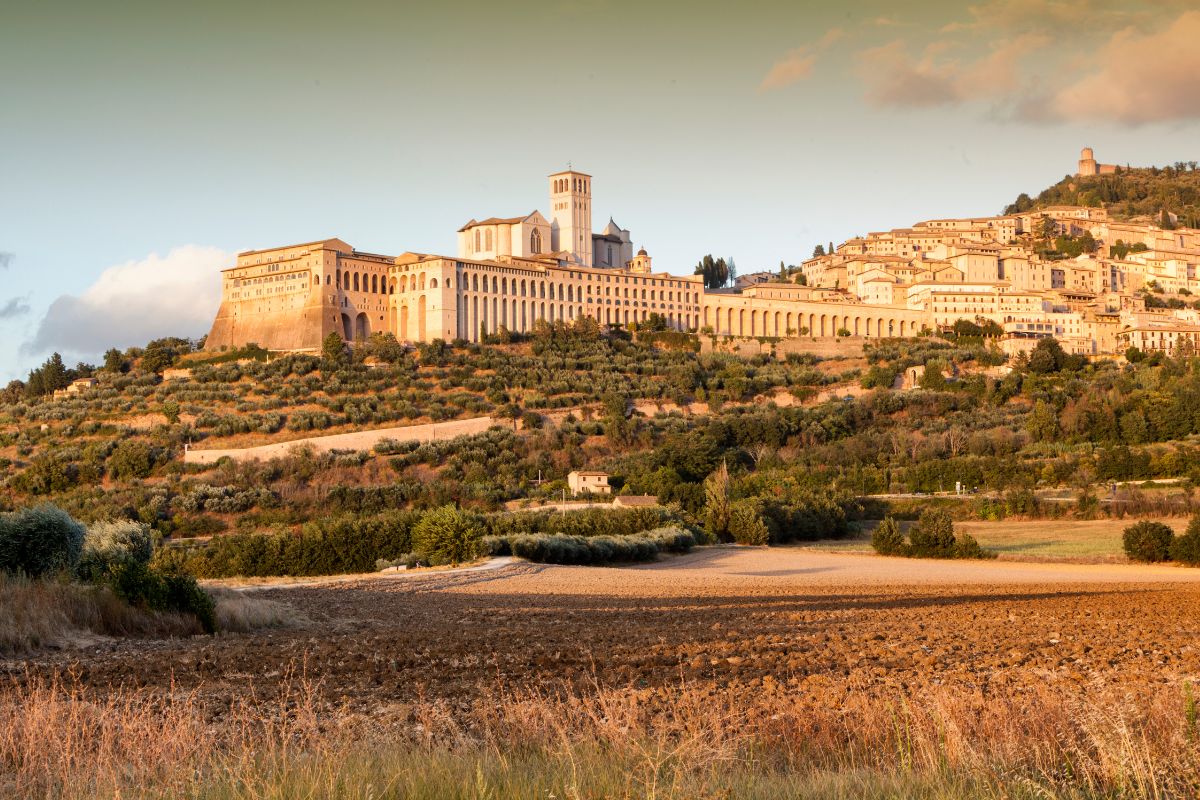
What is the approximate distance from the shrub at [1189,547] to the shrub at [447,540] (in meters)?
17.6

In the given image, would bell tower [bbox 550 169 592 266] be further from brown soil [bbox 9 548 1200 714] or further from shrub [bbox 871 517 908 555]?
brown soil [bbox 9 548 1200 714]

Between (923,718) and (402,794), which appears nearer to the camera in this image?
(402,794)

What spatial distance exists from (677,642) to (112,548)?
1086 cm

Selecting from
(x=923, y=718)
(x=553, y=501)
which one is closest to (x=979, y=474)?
(x=553, y=501)

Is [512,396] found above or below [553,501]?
above

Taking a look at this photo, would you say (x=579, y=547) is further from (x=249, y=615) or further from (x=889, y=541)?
(x=249, y=615)

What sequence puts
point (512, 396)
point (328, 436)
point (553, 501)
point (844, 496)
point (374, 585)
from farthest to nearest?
point (512, 396) → point (328, 436) → point (553, 501) → point (844, 496) → point (374, 585)

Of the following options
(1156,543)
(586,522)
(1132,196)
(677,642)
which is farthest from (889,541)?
(1132,196)

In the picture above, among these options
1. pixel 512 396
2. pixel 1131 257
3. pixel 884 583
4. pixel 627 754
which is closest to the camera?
pixel 627 754

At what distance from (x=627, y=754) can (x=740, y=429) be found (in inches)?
2182

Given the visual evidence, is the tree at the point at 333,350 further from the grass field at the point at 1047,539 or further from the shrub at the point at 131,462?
the grass field at the point at 1047,539

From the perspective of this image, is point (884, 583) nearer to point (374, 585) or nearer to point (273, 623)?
point (374, 585)

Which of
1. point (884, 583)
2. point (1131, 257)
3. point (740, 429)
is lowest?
point (884, 583)

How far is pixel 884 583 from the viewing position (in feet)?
83.9
